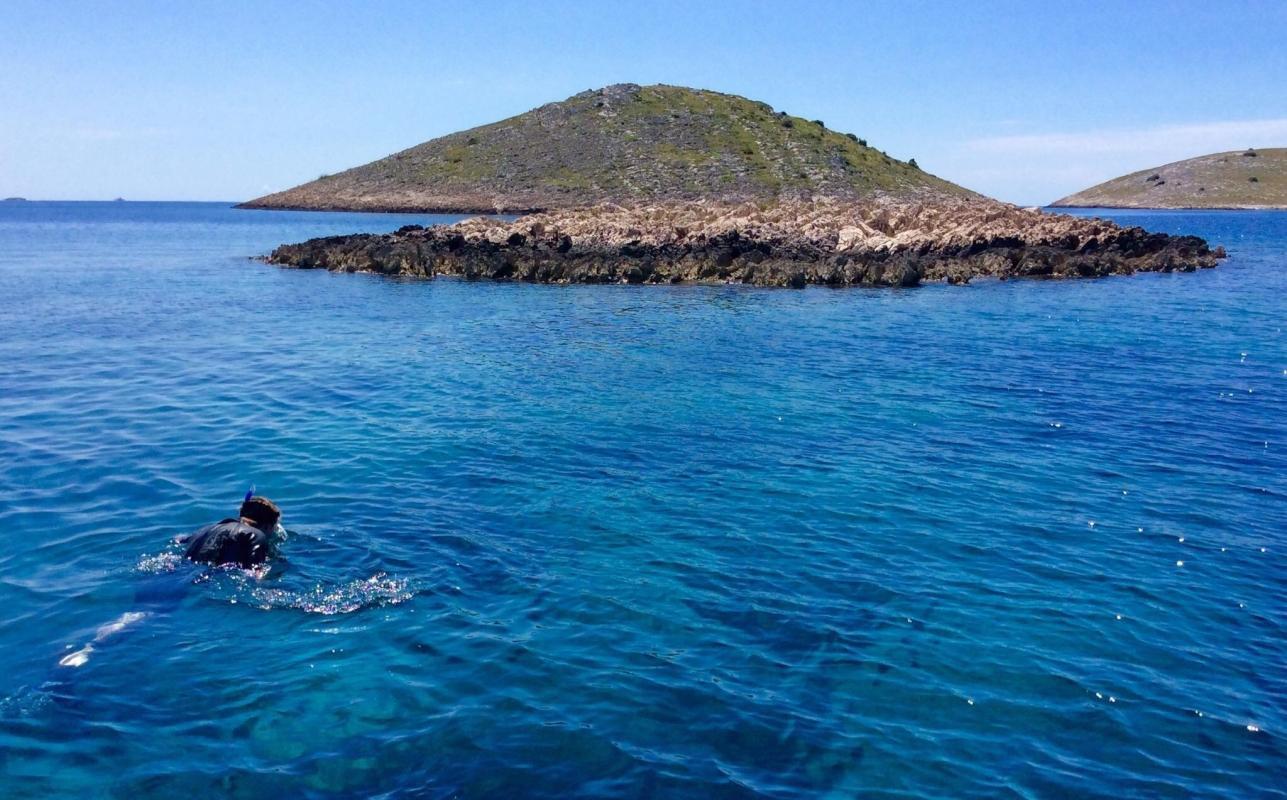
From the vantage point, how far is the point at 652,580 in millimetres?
12773

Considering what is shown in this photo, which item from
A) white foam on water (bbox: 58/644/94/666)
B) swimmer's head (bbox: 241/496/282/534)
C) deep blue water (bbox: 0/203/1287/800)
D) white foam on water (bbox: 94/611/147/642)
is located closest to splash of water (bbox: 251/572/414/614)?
deep blue water (bbox: 0/203/1287/800)

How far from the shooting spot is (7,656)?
1046cm

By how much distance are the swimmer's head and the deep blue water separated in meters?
0.72

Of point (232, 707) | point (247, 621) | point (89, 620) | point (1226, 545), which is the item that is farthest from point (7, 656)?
point (1226, 545)

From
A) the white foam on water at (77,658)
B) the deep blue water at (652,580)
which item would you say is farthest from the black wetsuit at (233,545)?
the white foam on water at (77,658)

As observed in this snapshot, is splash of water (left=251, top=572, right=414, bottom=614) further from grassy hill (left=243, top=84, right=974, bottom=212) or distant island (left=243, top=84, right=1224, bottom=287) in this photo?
grassy hill (left=243, top=84, right=974, bottom=212)

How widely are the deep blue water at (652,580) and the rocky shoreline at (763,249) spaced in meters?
25.1

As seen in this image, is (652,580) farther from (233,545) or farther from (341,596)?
(233,545)

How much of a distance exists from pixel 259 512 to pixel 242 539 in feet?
1.58

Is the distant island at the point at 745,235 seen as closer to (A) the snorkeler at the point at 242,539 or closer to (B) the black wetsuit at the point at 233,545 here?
(A) the snorkeler at the point at 242,539

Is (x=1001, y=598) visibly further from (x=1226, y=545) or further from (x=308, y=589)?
(x=308, y=589)

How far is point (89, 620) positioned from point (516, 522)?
20.7ft

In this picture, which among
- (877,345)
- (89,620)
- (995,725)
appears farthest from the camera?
(877,345)

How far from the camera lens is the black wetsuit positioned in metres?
12.7
